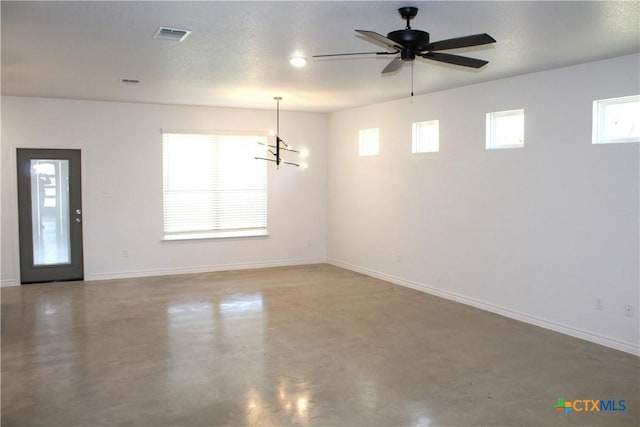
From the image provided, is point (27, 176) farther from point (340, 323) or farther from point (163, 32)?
point (340, 323)

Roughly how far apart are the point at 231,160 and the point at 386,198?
263 cm

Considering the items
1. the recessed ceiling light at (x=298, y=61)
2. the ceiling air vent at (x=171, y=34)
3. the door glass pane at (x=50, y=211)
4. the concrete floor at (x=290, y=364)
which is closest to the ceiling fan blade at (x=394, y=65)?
the recessed ceiling light at (x=298, y=61)

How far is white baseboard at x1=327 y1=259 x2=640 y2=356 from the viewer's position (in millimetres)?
4516

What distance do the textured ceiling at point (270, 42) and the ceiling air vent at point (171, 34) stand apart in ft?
0.17

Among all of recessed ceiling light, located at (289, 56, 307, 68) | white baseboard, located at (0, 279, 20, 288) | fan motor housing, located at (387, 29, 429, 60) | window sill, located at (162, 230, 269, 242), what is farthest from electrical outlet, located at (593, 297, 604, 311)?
white baseboard, located at (0, 279, 20, 288)

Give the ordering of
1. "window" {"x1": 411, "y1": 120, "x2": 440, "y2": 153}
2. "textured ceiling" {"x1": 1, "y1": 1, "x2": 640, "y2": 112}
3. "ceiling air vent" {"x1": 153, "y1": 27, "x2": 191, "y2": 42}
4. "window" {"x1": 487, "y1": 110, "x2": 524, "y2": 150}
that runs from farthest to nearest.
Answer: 1. "window" {"x1": 411, "y1": 120, "x2": 440, "y2": 153}
2. "window" {"x1": 487, "y1": 110, "x2": 524, "y2": 150}
3. "ceiling air vent" {"x1": 153, "y1": 27, "x2": 191, "y2": 42}
4. "textured ceiling" {"x1": 1, "y1": 1, "x2": 640, "y2": 112}

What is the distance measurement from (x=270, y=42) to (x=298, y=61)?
604 mm

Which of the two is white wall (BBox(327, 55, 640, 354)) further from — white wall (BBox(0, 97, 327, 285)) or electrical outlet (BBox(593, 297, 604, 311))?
white wall (BBox(0, 97, 327, 285))

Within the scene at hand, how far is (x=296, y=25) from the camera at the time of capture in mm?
3613

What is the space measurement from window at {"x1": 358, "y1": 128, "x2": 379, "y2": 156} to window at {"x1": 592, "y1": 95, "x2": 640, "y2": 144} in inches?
135

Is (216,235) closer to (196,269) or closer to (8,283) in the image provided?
(196,269)

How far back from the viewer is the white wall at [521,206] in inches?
179

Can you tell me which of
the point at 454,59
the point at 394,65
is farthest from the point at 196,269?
the point at 454,59

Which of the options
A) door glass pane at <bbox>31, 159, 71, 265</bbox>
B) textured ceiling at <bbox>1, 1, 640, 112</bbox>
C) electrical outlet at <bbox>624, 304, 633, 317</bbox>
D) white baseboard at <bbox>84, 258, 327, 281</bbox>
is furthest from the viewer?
white baseboard at <bbox>84, 258, 327, 281</bbox>
